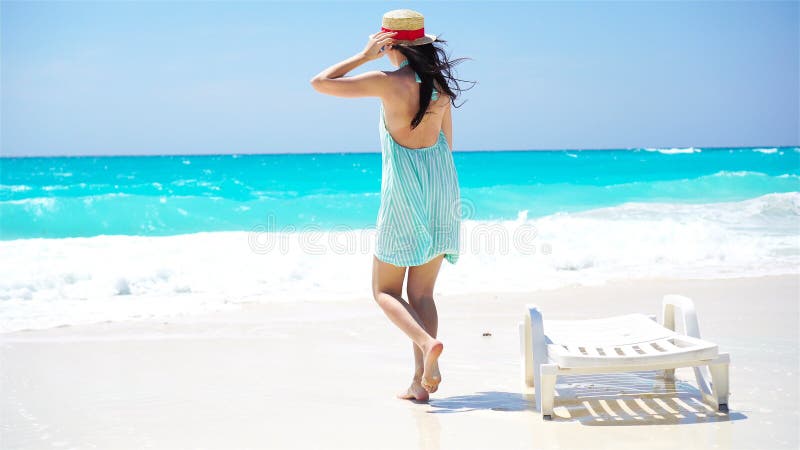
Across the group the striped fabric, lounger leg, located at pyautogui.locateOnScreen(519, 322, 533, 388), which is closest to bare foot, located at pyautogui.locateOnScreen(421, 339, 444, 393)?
the striped fabric

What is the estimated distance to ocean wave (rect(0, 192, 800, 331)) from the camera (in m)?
7.59

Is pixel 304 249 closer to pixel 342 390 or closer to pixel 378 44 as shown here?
pixel 342 390

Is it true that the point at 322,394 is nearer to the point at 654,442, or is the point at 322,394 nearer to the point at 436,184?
the point at 436,184

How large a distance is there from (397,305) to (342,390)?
75 centimetres

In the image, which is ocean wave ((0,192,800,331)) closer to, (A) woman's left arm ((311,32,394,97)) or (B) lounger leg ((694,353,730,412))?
(A) woman's left arm ((311,32,394,97))

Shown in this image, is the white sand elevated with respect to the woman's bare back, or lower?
lower

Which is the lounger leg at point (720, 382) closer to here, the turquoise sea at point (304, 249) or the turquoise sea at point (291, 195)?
the turquoise sea at point (304, 249)

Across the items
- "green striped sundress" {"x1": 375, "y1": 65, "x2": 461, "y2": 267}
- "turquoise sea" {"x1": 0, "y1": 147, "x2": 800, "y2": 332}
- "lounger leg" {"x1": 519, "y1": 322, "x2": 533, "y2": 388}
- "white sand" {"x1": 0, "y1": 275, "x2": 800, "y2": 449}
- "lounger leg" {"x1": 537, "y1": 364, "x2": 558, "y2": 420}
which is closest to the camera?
"white sand" {"x1": 0, "y1": 275, "x2": 800, "y2": 449}

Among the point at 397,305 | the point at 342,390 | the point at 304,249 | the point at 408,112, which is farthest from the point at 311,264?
the point at 408,112

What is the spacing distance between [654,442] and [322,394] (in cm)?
172

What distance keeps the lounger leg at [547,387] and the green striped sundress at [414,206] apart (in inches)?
29.1

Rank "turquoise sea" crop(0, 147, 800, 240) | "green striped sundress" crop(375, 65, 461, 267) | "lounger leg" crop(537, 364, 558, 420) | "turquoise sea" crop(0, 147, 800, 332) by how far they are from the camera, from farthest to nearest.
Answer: "turquoise sea" crop(0, 147, 800, 240)
"turquoise sea" crop(0, 147, 800, 332)
"green striped sundress" crop(375, 65, 461, 267)
"lounger leg" crop(537, 364, 558, 420)

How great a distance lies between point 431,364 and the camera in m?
3.60

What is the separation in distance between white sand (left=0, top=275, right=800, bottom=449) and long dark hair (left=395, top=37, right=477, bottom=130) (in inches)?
57.3
